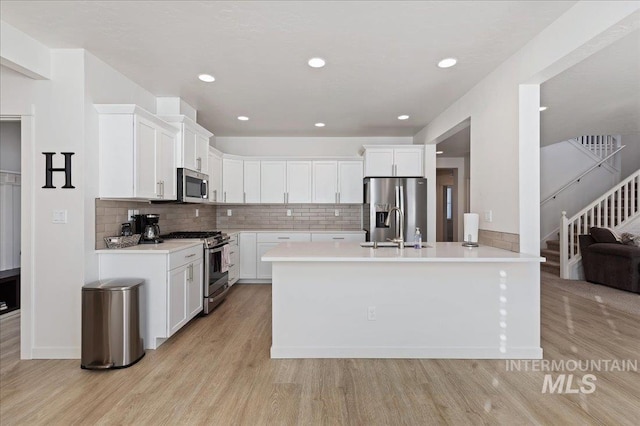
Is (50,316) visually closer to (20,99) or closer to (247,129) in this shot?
(20,99)

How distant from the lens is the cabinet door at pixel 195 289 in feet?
11.1

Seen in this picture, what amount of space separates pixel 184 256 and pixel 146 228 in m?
0.58

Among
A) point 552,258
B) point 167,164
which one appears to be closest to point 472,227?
point 167,164

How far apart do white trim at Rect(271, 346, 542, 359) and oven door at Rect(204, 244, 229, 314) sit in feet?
4.74

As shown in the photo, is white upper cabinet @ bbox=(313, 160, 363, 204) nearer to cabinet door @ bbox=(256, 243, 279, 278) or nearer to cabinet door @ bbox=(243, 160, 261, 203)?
cabinet door @ bbox=(243, 160, 261, 203)

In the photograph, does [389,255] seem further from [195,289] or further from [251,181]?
[251,181]

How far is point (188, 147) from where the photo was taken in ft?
12.7

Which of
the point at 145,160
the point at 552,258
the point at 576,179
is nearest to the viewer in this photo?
the point at 145,160

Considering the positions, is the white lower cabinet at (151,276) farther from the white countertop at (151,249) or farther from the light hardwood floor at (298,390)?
the light hardwood floor at (298,390)

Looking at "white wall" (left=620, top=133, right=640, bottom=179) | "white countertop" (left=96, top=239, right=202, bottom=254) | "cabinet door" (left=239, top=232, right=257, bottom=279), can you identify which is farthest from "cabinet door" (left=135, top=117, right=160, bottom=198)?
"white wall" (left=620, top=133, right=640, bottom=179)

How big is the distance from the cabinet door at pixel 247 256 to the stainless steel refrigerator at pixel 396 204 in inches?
79.1

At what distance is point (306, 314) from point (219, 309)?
1.84 m

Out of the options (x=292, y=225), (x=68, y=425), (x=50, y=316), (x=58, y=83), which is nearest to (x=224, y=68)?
(x=58, y=83)

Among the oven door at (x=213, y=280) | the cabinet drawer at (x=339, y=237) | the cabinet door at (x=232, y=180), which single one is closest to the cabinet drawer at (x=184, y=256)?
the oven door at (x=213, y=280)
